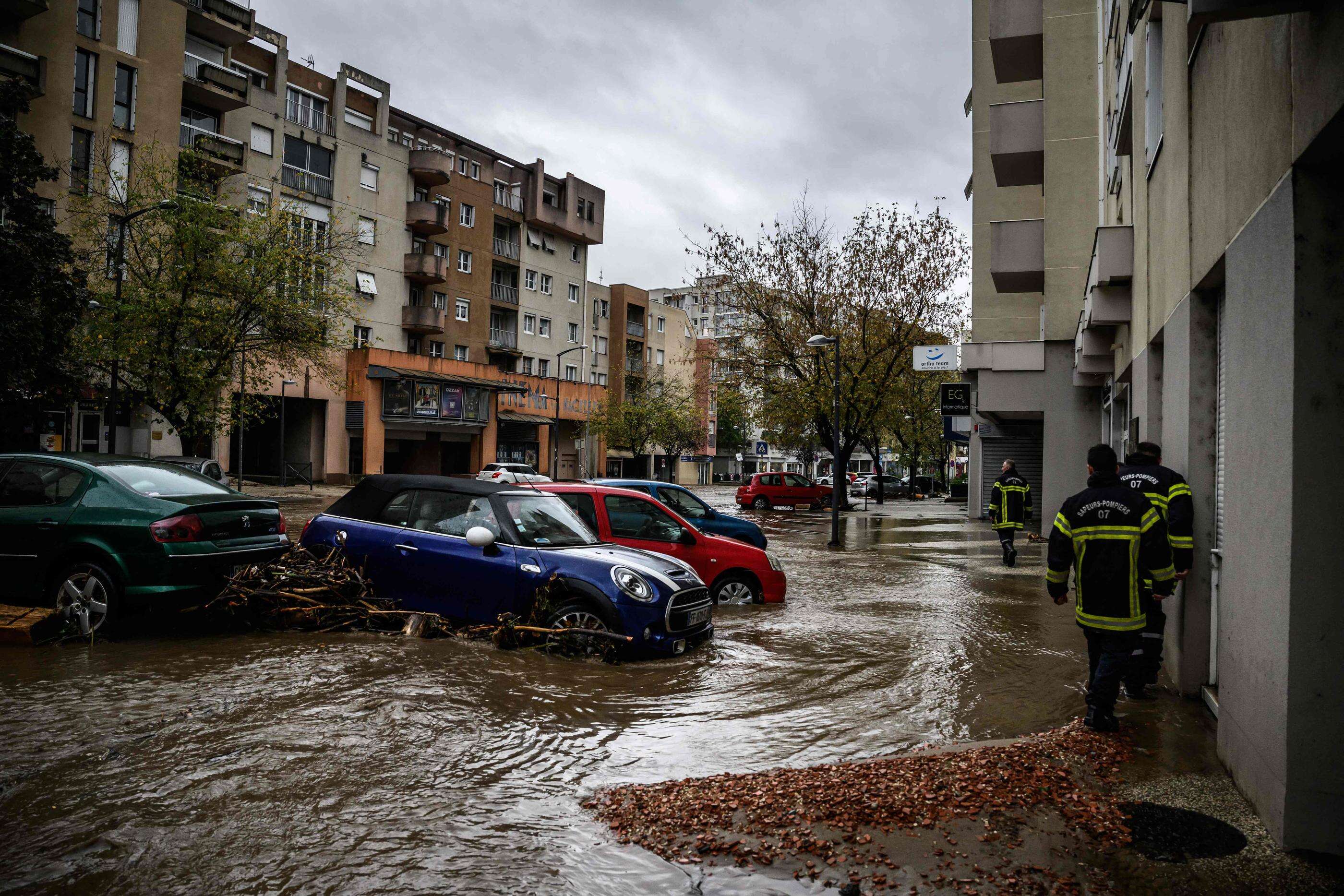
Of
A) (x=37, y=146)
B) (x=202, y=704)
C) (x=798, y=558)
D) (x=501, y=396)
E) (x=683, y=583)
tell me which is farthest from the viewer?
(x=501, y=396)

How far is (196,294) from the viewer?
25.8 metres

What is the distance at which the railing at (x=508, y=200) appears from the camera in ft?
192

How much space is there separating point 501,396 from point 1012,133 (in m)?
36.8

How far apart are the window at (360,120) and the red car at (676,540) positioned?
Result: 42.2 meters

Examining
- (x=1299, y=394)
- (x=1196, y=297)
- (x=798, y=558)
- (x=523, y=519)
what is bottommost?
(x=798, y=558)

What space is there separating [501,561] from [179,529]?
2756 mm

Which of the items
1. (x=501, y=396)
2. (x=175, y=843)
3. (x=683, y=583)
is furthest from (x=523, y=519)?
(x=501, y=396)

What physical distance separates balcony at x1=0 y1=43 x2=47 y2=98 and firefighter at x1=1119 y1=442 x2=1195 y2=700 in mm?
34346

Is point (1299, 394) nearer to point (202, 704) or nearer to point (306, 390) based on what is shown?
point (202, 704)

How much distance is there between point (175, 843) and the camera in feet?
12.4

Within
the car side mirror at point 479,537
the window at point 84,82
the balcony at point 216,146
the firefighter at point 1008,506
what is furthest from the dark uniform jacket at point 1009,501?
the window at point 84,82

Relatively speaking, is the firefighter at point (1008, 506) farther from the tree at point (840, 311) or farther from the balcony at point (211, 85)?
the balcony at point (211, 85)

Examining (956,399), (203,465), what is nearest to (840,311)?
(956,399)

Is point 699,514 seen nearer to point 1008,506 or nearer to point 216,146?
point 1008,506
